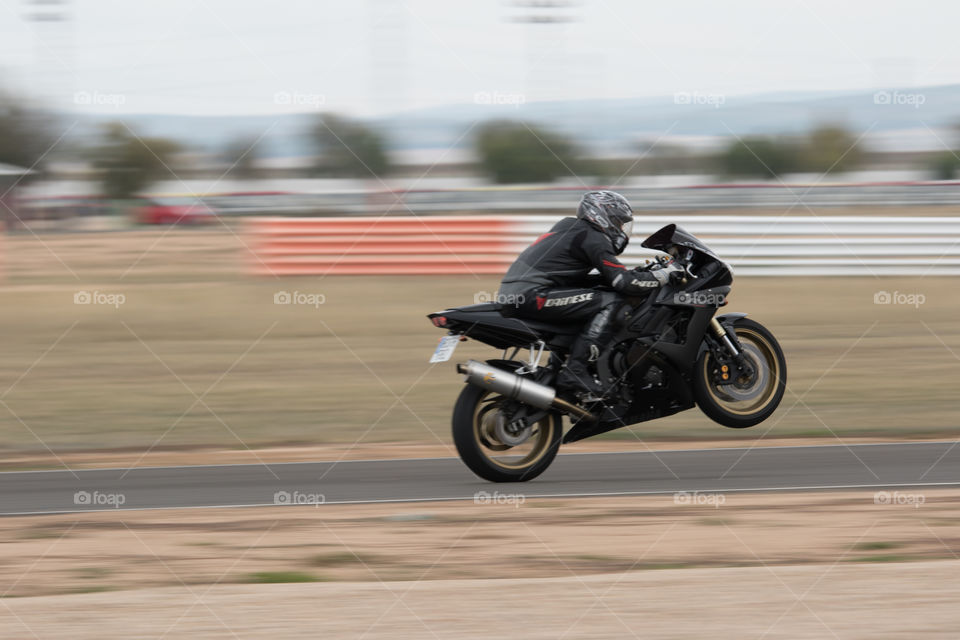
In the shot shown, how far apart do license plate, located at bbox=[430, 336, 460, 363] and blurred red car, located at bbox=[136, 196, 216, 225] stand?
23.6 metres

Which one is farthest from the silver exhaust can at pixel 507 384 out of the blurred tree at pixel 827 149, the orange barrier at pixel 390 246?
the blurred tree at pixel 827 149

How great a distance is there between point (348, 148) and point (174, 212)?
5.71m

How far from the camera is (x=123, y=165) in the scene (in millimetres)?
35594

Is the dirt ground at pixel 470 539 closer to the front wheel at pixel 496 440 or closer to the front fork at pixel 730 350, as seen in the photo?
the front wheel at pixel 496 440

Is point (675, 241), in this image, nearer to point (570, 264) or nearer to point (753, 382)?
point (570, 264)

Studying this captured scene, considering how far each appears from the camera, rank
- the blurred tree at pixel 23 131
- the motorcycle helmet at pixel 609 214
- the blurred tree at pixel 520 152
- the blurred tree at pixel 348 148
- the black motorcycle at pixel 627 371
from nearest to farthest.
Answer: the black motorcycle at pixel 627 371 < the motorcycle helmet at pixel 609 214 < the blurred tree at pixel 520 152 < the blurred tree at pixel 348 148 < the blurred tree at pixel 23 131

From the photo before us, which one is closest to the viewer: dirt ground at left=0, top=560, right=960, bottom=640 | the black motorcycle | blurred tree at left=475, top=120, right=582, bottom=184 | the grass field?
dirt ground at left=0, top=560, right=960, bottom=640

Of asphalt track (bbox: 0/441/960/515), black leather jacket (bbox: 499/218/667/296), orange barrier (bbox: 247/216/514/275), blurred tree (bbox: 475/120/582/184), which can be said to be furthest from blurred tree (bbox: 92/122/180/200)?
black leather jacket (bbox: 499/218/667/296)

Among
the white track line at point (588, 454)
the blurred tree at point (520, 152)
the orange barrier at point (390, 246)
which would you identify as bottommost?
the white track line at point (588, 454)

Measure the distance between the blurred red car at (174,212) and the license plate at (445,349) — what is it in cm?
2359

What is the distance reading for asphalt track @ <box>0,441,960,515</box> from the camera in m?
→ 7.46

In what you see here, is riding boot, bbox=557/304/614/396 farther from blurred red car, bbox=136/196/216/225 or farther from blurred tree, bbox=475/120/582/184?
blurred red car, bbox=136/196/216/225

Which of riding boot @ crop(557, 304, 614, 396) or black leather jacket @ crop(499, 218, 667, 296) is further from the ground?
black leather jacket @ crop(499, 218, 667, 296)

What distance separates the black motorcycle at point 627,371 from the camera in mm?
7559
